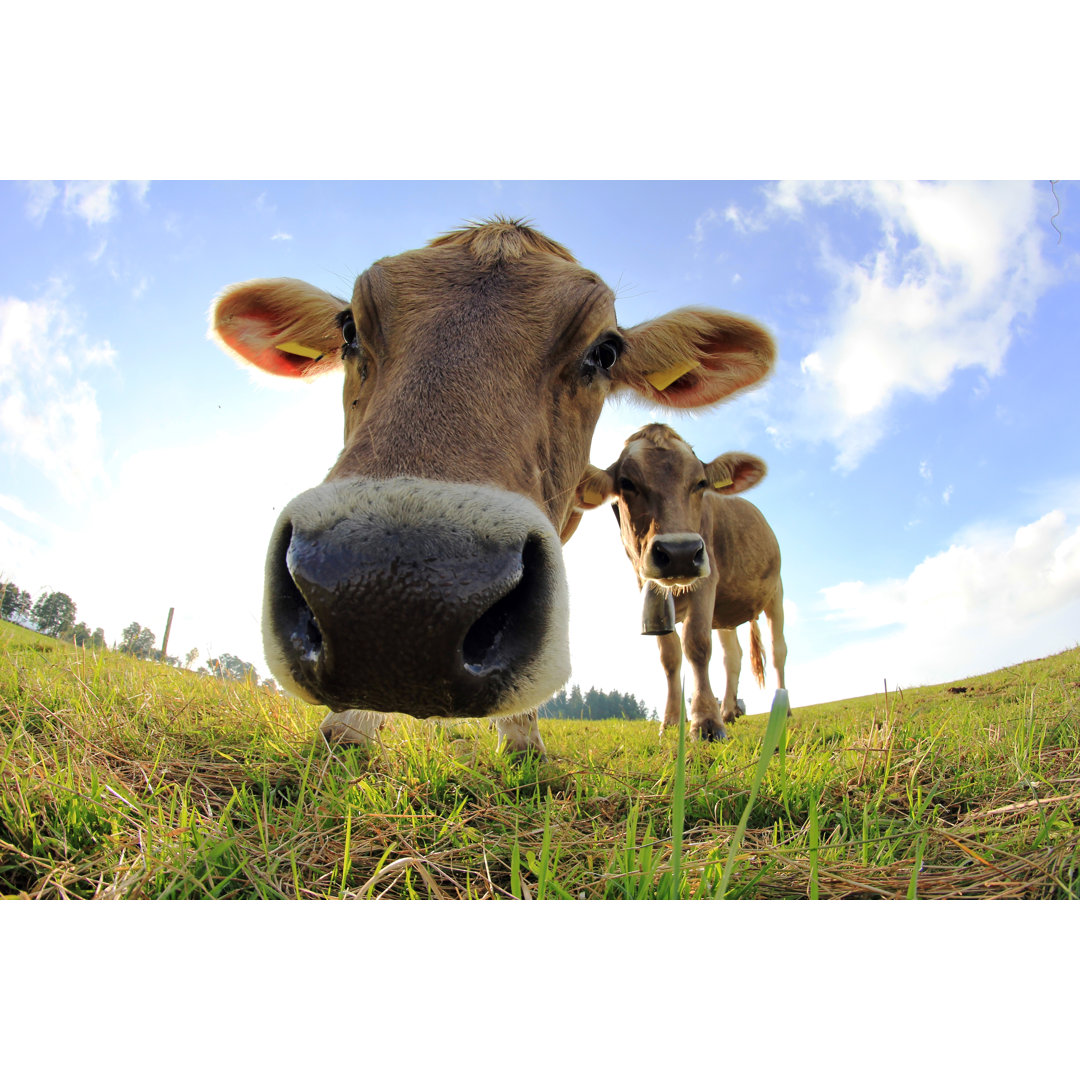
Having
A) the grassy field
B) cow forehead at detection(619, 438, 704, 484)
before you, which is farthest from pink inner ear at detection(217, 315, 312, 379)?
cow forehead at detection(619, 438, 704, 484)

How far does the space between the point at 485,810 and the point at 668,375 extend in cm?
273

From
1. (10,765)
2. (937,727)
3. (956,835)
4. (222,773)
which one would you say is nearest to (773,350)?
(937,727)

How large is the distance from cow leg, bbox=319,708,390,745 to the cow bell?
3167 mm

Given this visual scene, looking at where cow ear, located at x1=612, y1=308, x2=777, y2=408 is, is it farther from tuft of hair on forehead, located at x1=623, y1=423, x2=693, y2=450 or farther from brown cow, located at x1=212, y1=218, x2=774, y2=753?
tuft of hair on forehead, located at x1=623, y1=423, x2=693, y2=450

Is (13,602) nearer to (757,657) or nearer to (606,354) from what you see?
(606,354)

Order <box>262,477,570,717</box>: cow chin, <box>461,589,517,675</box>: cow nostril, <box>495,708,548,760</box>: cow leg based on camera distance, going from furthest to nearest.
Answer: <box>495,708,548,760</box>: cow leg, <box>461,589,517,675</box>: cow nostril, <box>262,477,570,717</box>: cow chin

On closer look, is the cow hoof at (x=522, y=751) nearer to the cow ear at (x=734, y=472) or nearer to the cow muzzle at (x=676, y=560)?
the cow muzzle at (x=676, y=560)

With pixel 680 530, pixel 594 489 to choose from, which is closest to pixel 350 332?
pixel 594 489

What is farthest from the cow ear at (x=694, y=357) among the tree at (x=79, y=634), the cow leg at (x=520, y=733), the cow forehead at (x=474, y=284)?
the tree at (x=79, y=634)

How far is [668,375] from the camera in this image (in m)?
3.91

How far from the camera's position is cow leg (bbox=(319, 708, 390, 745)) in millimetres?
3004

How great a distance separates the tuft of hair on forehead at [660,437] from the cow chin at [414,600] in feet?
15.8

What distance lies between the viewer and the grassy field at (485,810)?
162 cm


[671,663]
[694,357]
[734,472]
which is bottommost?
[671,663]
